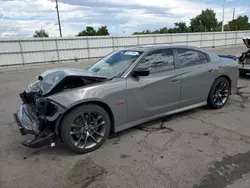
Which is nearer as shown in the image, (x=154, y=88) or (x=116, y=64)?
(x=154, y=88)

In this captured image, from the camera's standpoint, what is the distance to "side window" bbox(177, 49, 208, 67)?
169 inches

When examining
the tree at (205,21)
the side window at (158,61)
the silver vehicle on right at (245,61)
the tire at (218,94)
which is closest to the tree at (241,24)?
the tree at (205,21)

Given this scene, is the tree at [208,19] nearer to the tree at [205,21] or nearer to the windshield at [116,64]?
the tree at [205,21]

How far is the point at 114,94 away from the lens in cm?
337

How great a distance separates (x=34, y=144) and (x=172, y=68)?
2742 mm

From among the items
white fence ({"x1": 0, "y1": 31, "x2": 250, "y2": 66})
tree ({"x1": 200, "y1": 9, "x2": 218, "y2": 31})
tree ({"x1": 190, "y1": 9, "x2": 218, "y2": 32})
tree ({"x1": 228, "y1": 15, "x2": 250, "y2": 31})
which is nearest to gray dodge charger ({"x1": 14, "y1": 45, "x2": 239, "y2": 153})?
white fence ({"x1": 0, "y1": 31, "x2": 250, "y2": 66})

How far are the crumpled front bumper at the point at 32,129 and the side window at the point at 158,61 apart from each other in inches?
72.6

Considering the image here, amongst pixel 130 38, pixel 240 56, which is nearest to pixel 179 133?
pixel 240 56

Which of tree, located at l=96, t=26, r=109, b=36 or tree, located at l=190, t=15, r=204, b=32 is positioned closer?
tree, located at l=96, t=26, r=109, b=36

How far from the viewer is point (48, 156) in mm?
3238

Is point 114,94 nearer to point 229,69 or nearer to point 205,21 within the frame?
point 229,69

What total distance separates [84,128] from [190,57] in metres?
2.68

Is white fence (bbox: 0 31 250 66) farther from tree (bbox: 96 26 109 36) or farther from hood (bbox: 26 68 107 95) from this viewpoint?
tree (bbox: 96 26 109 36)

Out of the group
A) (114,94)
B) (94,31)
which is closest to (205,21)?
(94,31)
